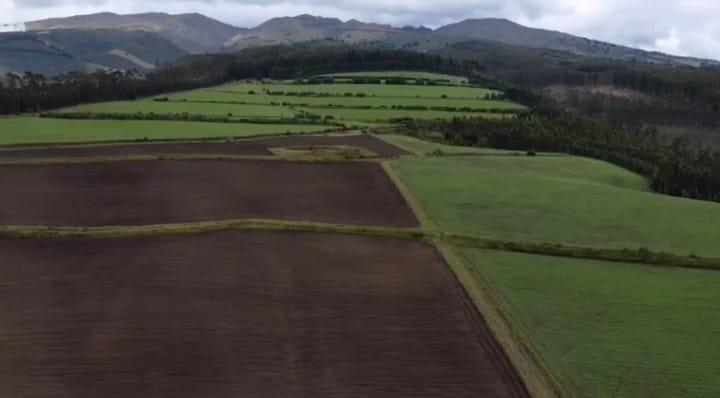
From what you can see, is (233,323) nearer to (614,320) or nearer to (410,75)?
(614,320)

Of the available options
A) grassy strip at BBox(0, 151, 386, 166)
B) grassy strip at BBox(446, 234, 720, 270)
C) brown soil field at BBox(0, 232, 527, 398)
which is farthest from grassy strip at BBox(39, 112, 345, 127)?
brown soil field at BBox(0, 232, 527, 398)

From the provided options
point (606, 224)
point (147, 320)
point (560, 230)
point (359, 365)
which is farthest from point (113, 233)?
point (606, 224)

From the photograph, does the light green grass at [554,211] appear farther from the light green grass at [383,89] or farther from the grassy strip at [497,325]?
the light green grass at [383,89]

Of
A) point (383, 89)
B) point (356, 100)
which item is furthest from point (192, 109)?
point (383, 89)

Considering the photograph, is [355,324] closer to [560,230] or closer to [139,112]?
[560,230]

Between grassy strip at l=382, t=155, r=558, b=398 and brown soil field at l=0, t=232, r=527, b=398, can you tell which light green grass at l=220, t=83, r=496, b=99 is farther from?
brown soil field at l=0, t=232, r=527, b=398

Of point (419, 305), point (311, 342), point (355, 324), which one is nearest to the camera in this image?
point (311, 342)

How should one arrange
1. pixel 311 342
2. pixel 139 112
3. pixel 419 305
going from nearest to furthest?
pixel 311 342
pixel 419 305
pixel 139 112
